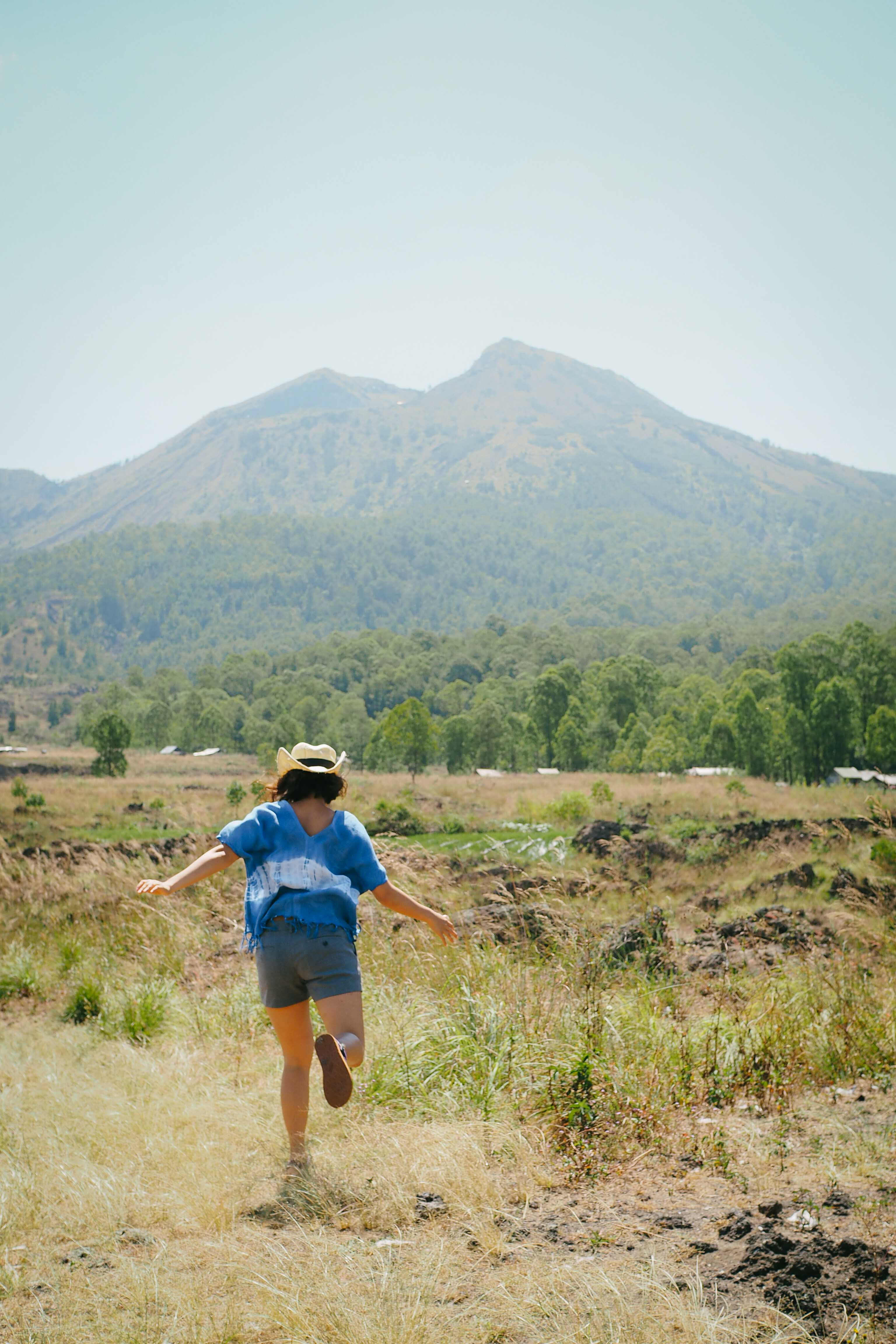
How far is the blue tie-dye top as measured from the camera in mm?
3229

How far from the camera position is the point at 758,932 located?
26.1ft

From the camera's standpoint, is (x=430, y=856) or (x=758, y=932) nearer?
(x=430, y=856)

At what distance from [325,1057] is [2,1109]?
7.46 feet

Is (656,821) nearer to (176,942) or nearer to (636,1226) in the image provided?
(176,942)

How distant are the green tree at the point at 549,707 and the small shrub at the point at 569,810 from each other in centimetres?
3712

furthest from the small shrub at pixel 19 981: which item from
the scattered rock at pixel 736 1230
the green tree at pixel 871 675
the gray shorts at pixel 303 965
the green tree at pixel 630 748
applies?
the green tree at pixel 871 675

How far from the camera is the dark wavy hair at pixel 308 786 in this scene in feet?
11.4

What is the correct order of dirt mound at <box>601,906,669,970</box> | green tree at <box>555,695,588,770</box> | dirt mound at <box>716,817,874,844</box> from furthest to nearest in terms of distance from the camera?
green tree at <box>555,695,588,770</box> < dirt mound at <box>716,817,874,844</box> < dirt mound at <box>601,906,669,970</box>

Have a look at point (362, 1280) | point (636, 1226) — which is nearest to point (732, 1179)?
point (636, 1226)

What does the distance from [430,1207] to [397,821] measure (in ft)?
80.0

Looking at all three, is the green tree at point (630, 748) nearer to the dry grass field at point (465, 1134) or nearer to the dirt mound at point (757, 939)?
the dirt mound at point (757, 939)

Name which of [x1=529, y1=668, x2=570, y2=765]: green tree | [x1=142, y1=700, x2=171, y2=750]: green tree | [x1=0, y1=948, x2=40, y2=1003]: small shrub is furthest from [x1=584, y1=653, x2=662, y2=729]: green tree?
[x1=0, y1=948, x2=40, y2=1003]: small shrub

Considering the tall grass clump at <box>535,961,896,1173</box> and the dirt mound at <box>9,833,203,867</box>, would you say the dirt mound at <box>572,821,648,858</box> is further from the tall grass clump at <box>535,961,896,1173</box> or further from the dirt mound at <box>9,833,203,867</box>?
the tall grass clump at <box>535,961,896,1173</box>

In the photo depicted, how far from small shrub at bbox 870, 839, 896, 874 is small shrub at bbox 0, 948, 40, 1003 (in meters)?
8.82
